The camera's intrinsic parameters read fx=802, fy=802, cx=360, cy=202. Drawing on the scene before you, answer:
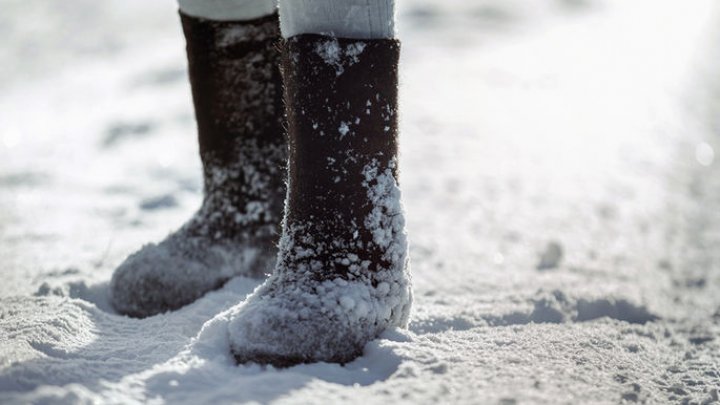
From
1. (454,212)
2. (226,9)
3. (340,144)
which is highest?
(226,9)

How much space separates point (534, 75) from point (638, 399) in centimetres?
357

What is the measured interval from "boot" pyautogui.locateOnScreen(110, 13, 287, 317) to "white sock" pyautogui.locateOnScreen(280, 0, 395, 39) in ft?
1.50

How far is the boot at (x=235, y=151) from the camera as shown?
180 cm

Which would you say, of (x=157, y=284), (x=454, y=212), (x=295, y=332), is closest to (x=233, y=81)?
(x=157, y=284)

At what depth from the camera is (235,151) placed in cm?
185

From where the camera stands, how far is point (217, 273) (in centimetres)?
177

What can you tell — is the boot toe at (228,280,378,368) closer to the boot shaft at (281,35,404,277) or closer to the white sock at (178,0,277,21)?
the boot shaft at (281,35,404,277)

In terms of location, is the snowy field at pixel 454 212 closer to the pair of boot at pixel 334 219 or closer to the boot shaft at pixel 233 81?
the pair of boot at pixel 334 219

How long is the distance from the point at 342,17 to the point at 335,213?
335 mm

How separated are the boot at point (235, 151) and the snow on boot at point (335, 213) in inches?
15.2

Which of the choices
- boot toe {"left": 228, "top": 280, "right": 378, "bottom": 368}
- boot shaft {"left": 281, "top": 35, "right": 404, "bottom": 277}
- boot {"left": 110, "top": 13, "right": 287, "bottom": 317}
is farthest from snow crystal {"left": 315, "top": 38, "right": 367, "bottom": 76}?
boot {"left": 110, "top": 13, "right": 287, "bottom": 317}

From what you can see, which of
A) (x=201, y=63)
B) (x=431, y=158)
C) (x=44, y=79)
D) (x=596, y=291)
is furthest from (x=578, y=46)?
(x=201, y=63)

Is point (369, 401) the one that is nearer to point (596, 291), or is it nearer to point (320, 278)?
point (320, 278)

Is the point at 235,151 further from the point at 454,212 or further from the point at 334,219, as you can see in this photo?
the point at 454,212
